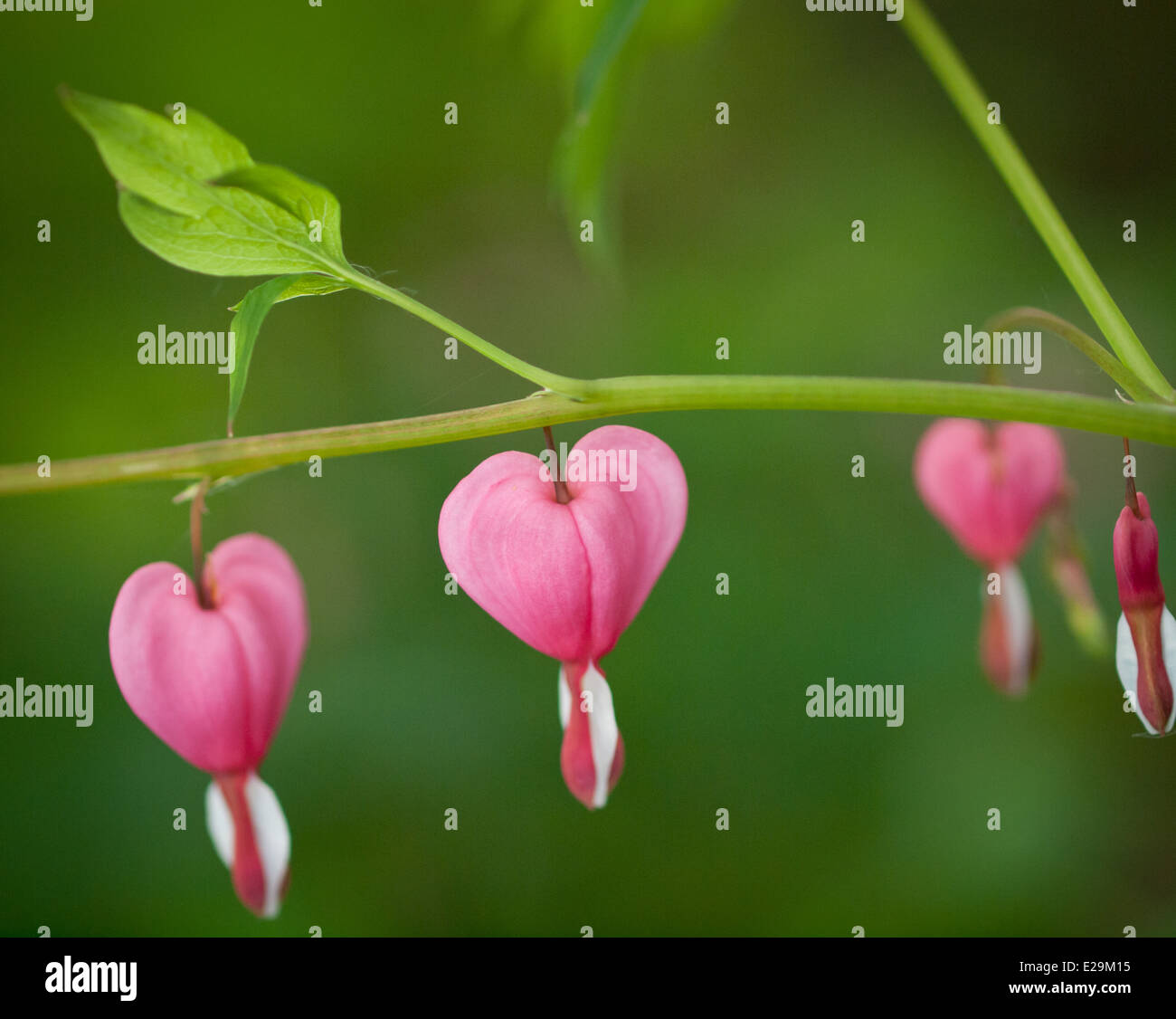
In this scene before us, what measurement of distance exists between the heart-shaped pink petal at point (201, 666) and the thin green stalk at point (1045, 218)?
0.54 m

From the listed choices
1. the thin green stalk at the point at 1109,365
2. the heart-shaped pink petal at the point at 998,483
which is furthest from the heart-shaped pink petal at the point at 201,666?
the heart-shaped pink petal at the point at 998,483

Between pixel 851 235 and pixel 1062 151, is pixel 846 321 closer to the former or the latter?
pixel 851 235

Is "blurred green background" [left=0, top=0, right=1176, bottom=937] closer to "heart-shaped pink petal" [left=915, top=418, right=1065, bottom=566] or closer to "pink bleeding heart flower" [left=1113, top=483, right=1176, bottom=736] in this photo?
"heart-shaped pink petal" [left=915, top=418, right=1065, bottom=566]

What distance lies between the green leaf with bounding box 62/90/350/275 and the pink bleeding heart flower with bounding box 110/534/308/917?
7.5 inches

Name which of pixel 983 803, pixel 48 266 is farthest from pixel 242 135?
pixel 983 803

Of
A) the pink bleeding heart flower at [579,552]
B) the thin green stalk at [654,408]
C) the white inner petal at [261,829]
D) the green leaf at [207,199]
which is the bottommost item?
the white inner petal at [261,829]

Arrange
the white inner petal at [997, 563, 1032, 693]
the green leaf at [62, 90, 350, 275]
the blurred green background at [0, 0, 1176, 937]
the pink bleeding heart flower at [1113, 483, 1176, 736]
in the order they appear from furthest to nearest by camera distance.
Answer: the blurred green background at [0, 0, 1176, 937] → the white inner petal at [997, 563, 1032, 693] → the pink bleeding heart flower at [1113, 483, 1176, 736] → the green leaf at [62, 90, 350, 275]

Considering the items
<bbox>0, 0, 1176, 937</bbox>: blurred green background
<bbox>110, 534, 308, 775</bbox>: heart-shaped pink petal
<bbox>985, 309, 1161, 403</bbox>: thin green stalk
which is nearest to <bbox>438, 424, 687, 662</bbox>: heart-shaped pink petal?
<bbox>110, 534, 308, 775</bbox>: heart-shaped pink petal

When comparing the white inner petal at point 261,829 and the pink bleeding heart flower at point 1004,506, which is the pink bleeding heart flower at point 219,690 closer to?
the white inner petal at point 261,829

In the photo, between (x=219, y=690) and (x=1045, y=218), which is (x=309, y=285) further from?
(x=1045, y=218)

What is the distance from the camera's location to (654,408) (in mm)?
627

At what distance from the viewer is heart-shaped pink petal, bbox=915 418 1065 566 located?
3.31 ft

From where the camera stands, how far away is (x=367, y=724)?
1.82 m

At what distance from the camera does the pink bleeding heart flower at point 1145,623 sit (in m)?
0.69
